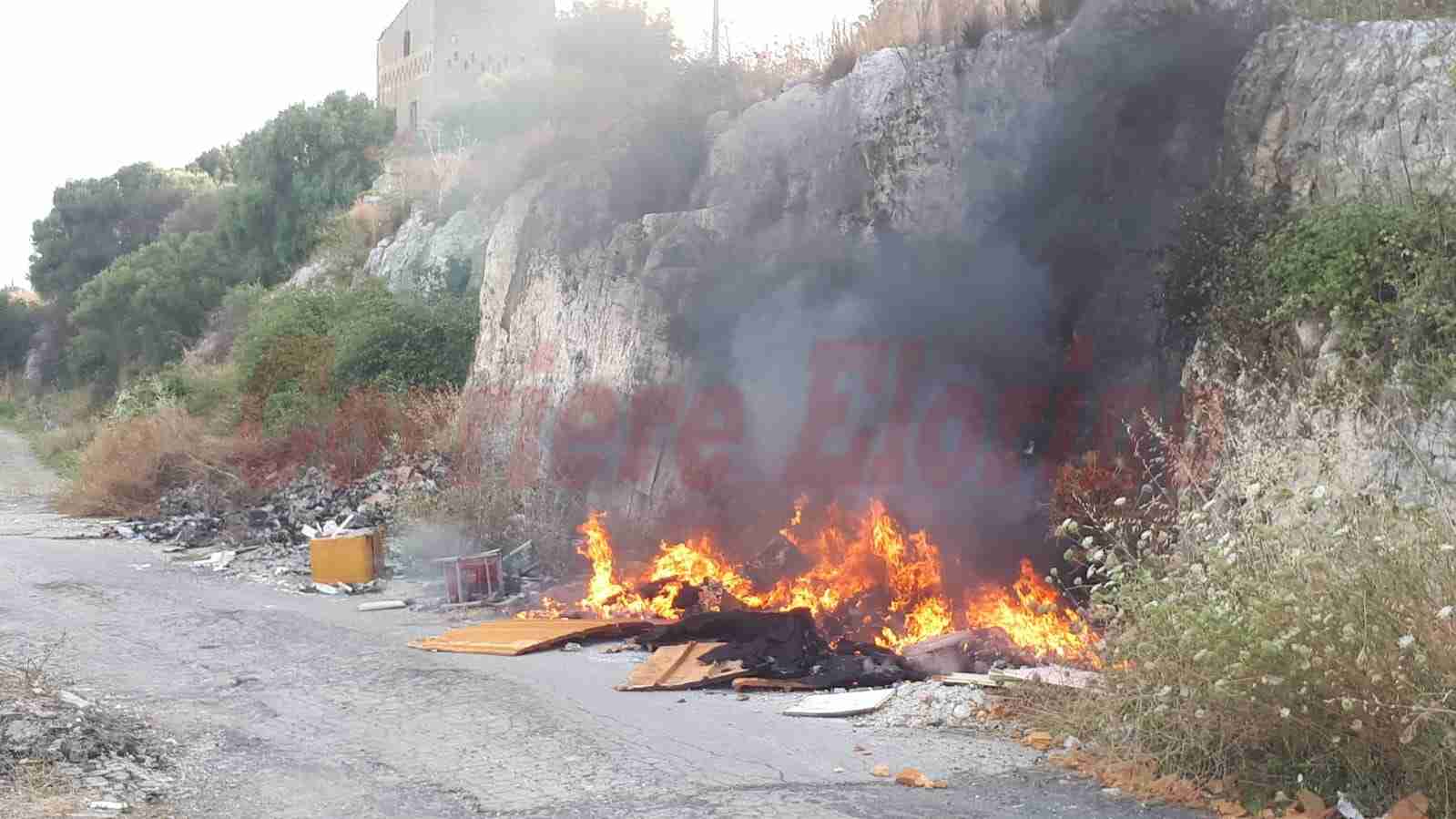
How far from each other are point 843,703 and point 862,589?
331cm

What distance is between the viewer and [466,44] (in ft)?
130

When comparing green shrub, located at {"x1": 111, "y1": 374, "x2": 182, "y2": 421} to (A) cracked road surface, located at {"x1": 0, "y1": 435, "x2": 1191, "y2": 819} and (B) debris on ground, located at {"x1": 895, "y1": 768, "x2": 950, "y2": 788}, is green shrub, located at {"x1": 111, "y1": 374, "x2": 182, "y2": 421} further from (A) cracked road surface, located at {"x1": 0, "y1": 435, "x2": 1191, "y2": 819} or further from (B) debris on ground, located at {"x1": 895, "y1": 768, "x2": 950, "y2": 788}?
(B) debris on ground, located at {"x1": 895, "y1": 768, "x2": 950, "y2": 788}

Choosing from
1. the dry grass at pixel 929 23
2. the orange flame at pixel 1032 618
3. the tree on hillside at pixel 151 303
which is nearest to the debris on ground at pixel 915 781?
A: the orange flame at pixel 1032 618

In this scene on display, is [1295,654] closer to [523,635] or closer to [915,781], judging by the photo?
[915,781]

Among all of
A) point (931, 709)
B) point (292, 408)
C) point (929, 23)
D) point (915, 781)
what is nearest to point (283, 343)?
point (292, 408)

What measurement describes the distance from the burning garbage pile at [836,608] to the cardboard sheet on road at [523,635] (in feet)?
1.25

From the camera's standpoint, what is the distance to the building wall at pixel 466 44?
38.2 m

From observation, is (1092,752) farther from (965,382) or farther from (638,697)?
(965,382)

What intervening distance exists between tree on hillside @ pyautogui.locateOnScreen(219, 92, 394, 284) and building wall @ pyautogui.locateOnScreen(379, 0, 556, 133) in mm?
2313

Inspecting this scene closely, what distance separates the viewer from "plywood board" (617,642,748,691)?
993cm

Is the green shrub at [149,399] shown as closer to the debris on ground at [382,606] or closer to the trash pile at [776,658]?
the debris on ground at [382,606]

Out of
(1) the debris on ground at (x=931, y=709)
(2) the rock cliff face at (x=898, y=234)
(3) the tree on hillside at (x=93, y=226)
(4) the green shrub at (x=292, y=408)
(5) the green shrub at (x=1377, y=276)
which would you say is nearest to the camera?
(1) the debris on ground at (x=931, y=709)

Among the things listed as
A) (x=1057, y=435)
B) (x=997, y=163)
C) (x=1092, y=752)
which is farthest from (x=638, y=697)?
(x=997, y=163)

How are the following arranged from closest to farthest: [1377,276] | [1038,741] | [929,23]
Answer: [1038,741] → [1377,276] → [929,23]
